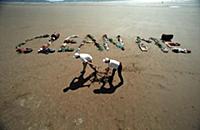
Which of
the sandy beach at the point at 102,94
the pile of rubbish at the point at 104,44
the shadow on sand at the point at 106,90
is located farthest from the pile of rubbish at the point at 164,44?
the shadow on sand at the point at 106,90

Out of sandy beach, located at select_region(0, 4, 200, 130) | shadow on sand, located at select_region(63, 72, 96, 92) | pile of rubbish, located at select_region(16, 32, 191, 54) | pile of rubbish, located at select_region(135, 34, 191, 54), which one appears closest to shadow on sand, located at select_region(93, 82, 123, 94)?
sandy beach, located at select_region(0, 4, 200, 130)

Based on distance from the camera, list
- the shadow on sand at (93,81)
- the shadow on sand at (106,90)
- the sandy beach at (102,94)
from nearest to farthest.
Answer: the sandy beach at (102,94), the shadow on sand at (106,90), the shadow on sand at (93,81)

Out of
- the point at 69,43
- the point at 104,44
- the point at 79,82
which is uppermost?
Answer: the point at 79,82

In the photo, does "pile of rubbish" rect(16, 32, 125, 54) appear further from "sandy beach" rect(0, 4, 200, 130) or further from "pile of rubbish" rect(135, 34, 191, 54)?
"pile of rubbish" rect(135, 34, 191, 54)

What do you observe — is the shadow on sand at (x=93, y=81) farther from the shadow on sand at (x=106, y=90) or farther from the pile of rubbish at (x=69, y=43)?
the pile of rubbish at (x=69, y=43)

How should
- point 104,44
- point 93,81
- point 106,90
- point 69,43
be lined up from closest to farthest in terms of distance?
point 106,90 < point 93,81 < point 104,44 < point 69,43

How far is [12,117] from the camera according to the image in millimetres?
10742

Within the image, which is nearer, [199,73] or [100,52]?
[199,73]

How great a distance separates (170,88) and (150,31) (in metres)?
16.0

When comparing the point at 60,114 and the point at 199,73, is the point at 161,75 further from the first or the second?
the point at 60,114

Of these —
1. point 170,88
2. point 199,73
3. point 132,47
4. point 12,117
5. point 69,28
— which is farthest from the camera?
point 69,28

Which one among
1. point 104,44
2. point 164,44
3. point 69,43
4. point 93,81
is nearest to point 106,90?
point 93,81

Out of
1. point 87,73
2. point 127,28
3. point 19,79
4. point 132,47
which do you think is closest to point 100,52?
point 132,47

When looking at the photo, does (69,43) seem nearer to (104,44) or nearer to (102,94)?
(104,44)
